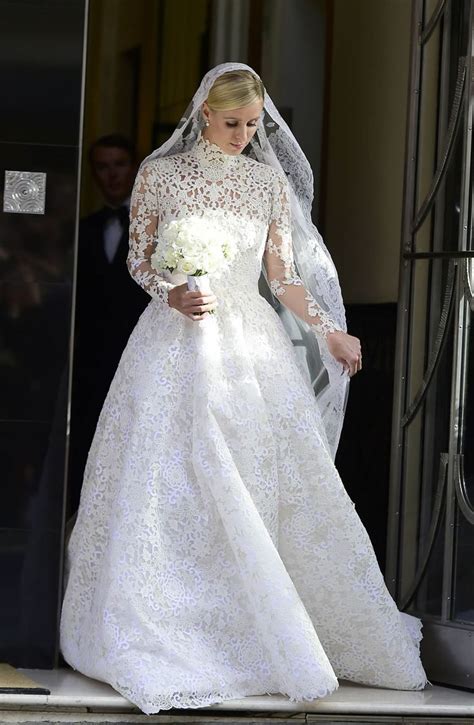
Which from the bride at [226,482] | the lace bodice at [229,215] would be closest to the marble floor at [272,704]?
the bride at [226,482]

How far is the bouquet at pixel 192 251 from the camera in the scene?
14.5 ft

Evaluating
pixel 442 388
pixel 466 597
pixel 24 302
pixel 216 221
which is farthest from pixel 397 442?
pixel 24 302

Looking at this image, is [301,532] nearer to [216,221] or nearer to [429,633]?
[429,633]

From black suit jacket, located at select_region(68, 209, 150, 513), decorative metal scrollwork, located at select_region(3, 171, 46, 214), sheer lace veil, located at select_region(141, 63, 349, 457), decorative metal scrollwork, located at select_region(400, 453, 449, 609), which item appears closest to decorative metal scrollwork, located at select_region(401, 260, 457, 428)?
decorative metal scrollwork, located at select_region(400, 453, 449, 609)

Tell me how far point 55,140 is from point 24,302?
557mm

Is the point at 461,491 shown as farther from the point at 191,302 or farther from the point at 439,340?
the point at 191,302

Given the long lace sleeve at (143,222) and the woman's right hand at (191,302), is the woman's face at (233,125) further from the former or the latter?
the woman's right hand at (191,302)

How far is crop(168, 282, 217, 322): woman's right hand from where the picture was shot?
4.42 meters

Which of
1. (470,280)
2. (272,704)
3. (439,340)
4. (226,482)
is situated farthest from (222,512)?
(470,280)

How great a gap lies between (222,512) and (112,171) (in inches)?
78.3

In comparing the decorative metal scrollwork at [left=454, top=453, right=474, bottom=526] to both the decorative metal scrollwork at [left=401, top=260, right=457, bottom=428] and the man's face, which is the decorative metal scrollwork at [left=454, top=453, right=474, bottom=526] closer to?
the decorative metal scrollwork at [left=401, top=260, right=457, bottom=428]

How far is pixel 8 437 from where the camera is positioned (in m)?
4.68

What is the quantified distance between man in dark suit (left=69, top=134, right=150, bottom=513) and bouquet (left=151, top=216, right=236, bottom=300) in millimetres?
1339

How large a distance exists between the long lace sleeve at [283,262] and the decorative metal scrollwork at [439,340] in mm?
521
